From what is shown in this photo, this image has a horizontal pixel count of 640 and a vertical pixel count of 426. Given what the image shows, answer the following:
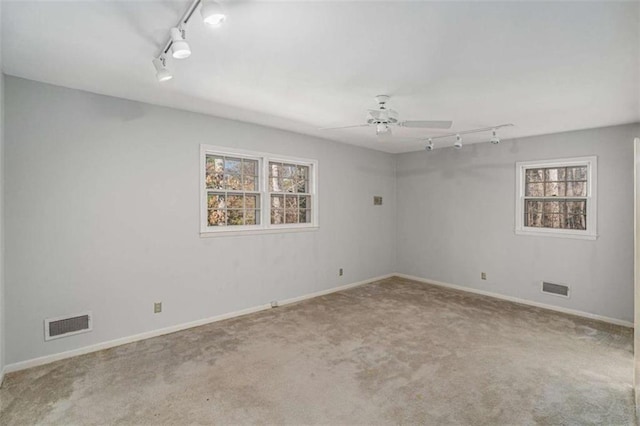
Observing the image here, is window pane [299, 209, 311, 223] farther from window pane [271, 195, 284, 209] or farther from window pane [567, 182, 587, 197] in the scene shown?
window pane [567, 182, 587, 197]

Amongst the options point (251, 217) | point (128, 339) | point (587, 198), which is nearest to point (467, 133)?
point (587, 198)

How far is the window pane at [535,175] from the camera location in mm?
4922

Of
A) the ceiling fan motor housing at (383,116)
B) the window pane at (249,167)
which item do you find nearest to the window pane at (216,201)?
the window pane at (249,167)

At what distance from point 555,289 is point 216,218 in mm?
4775

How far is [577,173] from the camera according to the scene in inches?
181

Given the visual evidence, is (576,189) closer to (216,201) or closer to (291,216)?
(291,216)

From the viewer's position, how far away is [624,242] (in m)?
4.12

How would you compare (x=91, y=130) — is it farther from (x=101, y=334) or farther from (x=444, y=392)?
(x=444, y=392)

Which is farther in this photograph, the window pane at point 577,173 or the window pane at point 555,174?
the window pane at point 555,174

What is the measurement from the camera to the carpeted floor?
230cm

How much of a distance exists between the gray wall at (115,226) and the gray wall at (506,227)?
267 centimetres

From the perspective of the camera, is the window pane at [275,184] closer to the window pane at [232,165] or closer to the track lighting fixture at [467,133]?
the window pane at [232,165]

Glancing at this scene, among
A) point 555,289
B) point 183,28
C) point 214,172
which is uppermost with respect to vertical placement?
point 183,28

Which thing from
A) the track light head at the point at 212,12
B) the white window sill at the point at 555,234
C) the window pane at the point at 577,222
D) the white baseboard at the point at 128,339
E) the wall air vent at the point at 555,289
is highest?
the track light head at the point at 212,12
